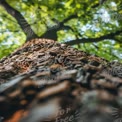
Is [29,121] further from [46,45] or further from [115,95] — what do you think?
[46,45]

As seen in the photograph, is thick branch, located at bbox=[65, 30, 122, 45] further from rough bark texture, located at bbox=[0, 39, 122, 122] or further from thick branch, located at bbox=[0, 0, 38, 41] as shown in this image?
rough bark texture, located at bbox=[0, 39, 122, 122]

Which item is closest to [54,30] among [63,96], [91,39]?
[91,39]

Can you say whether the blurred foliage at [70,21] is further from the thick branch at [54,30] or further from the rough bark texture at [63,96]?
the rough bark texture at [63,96]

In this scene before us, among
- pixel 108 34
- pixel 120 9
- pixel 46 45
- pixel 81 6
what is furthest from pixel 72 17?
pixel 46 45

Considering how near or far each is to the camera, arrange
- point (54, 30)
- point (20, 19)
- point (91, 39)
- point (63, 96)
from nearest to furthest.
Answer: point (63, 96), point (20, 19), point (54, 30), point (91, 39)

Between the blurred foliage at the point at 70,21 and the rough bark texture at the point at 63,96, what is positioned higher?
the blurred foliage at the point at 70,21

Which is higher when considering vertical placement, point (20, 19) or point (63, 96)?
point (20, 19)

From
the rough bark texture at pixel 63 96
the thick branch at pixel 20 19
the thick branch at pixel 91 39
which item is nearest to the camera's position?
the rough bark texture at pixel 63 96


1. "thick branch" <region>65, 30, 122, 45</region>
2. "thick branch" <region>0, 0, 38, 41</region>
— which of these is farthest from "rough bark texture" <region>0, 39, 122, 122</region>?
"thick branch" <region>65, 30, 122, 45</region>

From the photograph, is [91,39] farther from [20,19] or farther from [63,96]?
[63,96]

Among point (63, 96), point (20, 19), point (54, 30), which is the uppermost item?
point (20, 19)

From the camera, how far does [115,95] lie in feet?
4.00

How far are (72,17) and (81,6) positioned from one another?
2.01ft

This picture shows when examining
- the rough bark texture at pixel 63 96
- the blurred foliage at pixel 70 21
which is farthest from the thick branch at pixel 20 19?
the rough bark texture at pixel 63 96
